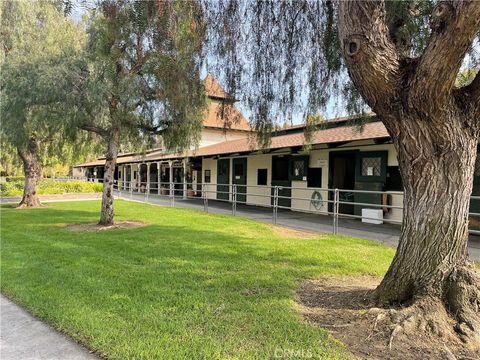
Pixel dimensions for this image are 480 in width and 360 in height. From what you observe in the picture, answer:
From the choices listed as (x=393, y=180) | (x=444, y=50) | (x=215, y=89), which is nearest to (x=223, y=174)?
(x=393, y=180)

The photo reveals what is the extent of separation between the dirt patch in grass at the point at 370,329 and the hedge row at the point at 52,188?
71.2 feet

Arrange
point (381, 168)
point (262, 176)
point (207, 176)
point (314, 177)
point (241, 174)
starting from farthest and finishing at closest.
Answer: point (207, 176)
point (241, 174)
point (262, 176)
point (314, 177)
point (381, 168)

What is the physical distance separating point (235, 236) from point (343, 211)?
6.29 meters

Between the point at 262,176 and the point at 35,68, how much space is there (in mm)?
9581

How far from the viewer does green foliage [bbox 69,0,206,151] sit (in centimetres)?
557

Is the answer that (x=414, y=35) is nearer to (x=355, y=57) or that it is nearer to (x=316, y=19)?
(x=316, y=19)

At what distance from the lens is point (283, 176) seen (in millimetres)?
15273

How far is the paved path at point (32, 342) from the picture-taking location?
3047 millimetres

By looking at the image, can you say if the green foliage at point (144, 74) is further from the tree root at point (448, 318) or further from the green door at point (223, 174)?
the green door at point (223, 174)

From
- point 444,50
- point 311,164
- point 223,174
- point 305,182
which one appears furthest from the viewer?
point 223,174

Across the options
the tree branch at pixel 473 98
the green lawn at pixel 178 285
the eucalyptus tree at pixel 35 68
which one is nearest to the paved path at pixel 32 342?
the green lawn at pixel 178 285

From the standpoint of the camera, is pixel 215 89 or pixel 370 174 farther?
pixel 370 174

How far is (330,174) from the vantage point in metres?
13.2

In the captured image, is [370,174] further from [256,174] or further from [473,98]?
[473,98]
